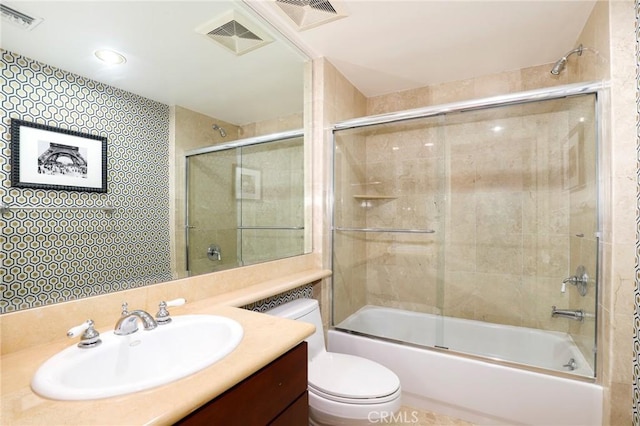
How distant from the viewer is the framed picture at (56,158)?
2.65ft

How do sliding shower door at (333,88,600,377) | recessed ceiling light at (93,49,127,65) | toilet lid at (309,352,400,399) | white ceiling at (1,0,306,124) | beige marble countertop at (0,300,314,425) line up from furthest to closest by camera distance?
sliding shower door at (333,88,600,377) < toilet lid at (309,352,400,399) < recessed ceiling light at (93,49,127,65) < white ceiling at (1,0,306,124) < beige marble countertop at (0,300,314,425)

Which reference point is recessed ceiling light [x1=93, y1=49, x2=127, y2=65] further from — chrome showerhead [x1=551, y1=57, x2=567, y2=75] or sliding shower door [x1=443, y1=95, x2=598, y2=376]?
chrome showerhead [x1=551, y1=57, x2=567, y2=75]

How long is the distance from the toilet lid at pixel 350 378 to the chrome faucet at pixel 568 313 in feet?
4.00

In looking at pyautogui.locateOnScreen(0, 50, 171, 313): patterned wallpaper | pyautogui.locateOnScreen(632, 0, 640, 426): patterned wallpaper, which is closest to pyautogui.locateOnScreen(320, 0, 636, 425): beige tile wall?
pyautogui.locateOnScreen(632, 0, 640, 426): patterned wallpaper

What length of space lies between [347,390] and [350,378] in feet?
0.35

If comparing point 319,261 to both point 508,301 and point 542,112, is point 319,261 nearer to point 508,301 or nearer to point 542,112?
point 508,301

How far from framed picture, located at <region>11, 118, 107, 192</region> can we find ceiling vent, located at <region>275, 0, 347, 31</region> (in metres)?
1.24

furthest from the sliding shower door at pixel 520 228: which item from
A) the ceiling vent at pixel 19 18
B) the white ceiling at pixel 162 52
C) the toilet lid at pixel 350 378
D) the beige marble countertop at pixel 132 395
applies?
the ceiling vent at pixel 19 18

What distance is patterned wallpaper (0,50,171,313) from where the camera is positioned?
0.80m

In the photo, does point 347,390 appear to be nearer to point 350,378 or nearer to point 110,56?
point 350,378

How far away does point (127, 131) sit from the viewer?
107 cm

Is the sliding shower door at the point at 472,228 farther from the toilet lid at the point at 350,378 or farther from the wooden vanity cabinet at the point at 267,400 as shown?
the wooden vanity cabinet at the point at 267,400

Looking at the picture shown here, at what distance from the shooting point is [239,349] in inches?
31.7

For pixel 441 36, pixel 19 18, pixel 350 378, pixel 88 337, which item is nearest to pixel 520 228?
pixel 441 36
